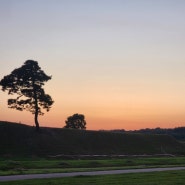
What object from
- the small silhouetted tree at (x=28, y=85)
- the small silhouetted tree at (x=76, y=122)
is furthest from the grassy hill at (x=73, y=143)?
the small silhouetted tree at (x=76, y=122)

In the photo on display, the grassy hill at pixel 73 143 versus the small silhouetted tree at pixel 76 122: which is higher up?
the small silhouetted tree at pixel 76 122

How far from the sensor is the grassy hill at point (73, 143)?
63.8 m

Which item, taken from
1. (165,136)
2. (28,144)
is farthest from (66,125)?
(28,144)

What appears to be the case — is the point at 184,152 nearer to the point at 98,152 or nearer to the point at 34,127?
the point at 98,152

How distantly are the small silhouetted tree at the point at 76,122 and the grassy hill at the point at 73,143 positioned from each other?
4385 centimetres

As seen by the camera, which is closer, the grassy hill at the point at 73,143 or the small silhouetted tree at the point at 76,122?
the grassy hill at the point at 73,143

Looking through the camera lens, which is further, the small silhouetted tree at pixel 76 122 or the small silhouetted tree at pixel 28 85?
the small silhouetted tree at pixel 76 122

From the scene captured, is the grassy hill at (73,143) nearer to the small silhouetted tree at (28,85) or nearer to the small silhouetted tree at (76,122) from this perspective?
the small silhouetted tree at (28,85)

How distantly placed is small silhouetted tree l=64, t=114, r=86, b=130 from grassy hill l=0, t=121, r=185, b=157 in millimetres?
43849

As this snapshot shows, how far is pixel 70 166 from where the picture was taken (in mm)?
45469

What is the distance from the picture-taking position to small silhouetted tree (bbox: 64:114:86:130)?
427 ft

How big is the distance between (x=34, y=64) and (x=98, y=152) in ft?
63.8

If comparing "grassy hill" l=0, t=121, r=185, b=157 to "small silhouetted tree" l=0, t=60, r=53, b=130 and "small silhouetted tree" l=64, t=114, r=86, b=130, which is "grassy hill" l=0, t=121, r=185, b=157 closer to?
"small silhouetted tree" l=0, t=60, r=53, b=130

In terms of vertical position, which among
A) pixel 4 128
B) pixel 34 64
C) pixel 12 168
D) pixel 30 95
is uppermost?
pixel 34 64
